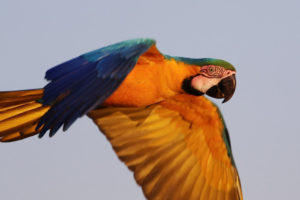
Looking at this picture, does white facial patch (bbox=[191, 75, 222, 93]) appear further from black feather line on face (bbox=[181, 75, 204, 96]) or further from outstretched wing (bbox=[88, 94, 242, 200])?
outstretched wing (bbox=[88, 94, 242, 200])

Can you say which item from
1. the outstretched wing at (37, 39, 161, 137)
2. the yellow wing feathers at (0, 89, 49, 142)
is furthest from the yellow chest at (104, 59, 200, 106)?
the yellow wing feathers at (0, 89, 49, 142)

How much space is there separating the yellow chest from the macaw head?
85 millimetres

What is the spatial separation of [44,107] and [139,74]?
4.36 feet

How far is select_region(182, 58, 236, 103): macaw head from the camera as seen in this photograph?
7344mm

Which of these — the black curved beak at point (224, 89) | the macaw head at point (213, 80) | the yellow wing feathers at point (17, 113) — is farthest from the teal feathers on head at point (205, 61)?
the yellow wing feathers at point (17, 113)

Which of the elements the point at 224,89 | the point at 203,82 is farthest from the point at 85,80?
the point at 224,89

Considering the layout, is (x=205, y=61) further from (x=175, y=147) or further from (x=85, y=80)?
(x=85, y=80)

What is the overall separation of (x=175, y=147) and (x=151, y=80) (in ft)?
4.80

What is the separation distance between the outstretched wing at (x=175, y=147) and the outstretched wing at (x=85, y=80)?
1.22m

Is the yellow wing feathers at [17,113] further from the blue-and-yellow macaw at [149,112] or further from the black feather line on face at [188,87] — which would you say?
the black feather line on face at [188,87]

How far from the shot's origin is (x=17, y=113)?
300 inches

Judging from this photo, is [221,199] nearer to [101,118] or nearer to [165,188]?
[165,188]

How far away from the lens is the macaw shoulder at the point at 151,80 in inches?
284

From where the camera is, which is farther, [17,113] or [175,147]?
[175,147]
